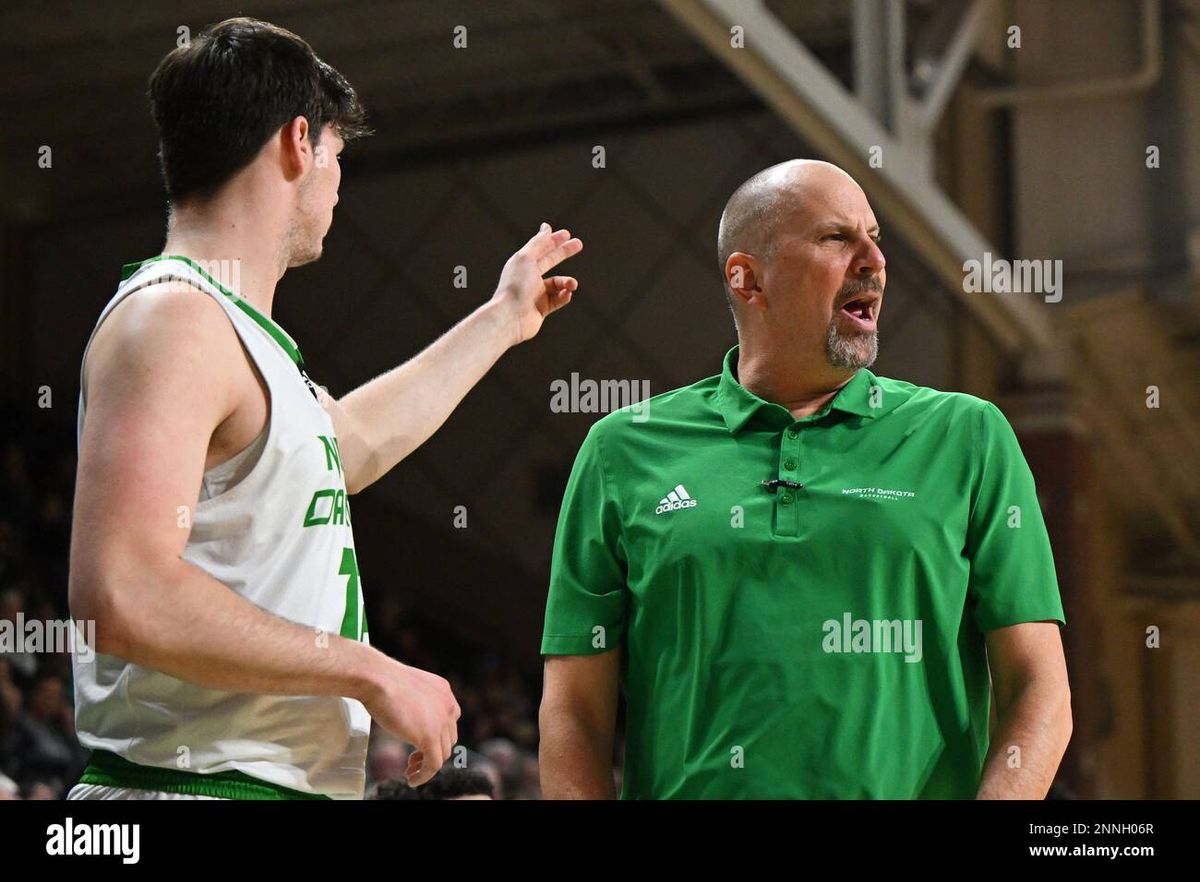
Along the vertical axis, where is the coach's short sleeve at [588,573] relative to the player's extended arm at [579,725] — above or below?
above

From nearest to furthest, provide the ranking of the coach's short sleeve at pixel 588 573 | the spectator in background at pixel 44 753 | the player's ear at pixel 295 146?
the player's ear at pixel 295 146 → the coach's short sleeve at pixel 588 573 → the spectator in background at pixel 44 753

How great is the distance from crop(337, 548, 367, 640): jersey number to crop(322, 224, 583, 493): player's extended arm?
0.31 m

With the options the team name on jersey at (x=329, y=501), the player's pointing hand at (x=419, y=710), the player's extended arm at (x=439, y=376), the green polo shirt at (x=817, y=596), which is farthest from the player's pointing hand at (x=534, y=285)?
the player's pointing hand at (x=419, y=710)

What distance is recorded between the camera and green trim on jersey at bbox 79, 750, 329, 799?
178cm

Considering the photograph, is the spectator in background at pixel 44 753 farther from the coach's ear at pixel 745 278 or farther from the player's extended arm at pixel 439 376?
the coach's ear at pixel 745 278

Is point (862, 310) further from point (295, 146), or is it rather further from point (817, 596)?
point (295, 146)

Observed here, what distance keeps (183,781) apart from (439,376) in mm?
883

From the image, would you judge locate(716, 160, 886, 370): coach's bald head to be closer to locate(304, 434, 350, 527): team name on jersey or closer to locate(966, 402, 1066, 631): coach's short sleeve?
locate(966, 402, 1066, 631): coach's short sleeve

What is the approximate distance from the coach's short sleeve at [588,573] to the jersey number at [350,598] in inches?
13.6

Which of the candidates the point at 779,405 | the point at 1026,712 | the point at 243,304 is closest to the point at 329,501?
the point at 243,304

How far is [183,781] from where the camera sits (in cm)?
178

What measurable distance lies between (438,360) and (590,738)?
67 cm

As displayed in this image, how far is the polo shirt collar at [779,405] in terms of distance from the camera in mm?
2244

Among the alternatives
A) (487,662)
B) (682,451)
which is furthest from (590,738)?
(487,662)
